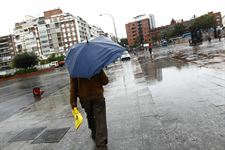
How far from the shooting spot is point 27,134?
6926 mm

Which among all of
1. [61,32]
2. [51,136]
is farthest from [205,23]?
[51,136]

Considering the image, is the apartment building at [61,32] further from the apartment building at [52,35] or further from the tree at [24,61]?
the tree at [24,61]

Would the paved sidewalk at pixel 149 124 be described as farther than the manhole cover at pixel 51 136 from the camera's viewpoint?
No

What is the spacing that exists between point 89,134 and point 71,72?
1.89 m

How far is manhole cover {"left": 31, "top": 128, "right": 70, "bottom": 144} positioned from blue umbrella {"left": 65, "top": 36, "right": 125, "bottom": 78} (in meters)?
2.07

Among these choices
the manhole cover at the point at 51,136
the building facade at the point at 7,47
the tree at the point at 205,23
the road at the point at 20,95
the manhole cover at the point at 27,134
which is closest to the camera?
the manhole cover at the point at 51,136

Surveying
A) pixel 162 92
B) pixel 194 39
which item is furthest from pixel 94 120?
pixel 194 39

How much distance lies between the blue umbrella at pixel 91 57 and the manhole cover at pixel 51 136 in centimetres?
207

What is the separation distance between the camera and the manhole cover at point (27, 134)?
6.58 meters

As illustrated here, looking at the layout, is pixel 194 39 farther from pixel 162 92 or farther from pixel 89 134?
pixel 89 134

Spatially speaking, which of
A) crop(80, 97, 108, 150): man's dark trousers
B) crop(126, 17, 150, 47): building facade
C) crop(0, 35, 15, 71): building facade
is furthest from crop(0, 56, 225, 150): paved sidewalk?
crop(126, 17, 150, 47): building facade

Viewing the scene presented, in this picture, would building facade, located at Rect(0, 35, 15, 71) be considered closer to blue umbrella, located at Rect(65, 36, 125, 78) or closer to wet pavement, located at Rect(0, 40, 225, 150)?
wet pavement, located at Rect(0, 40, 225, 150)

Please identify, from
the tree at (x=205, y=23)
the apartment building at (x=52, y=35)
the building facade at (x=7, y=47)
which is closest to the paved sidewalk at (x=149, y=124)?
the tree at (x=205, y=23)

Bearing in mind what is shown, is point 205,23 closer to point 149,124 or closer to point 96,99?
point 149,124
